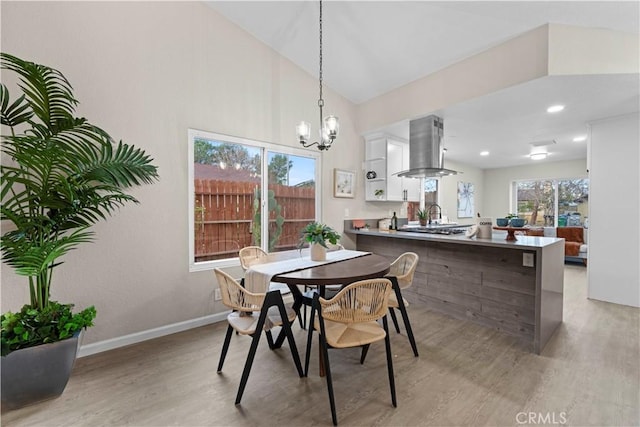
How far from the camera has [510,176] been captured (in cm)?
768

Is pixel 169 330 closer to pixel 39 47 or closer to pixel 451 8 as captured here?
pixel 39 47

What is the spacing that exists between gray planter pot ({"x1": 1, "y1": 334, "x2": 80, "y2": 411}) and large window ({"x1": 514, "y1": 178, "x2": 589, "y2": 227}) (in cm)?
882

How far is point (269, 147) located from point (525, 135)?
4.04 meters

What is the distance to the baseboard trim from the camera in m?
2.38

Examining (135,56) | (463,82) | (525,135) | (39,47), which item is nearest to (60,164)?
(39,47)

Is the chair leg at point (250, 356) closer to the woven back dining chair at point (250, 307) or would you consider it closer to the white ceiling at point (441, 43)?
the woven back dining chair at point (250, 307)

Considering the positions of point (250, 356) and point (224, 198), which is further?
point (224, 198)

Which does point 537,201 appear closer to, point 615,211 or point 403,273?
point 615,211

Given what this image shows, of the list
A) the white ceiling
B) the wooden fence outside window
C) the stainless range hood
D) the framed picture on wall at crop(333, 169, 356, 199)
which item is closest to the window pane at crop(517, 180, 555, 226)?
the white ceiling

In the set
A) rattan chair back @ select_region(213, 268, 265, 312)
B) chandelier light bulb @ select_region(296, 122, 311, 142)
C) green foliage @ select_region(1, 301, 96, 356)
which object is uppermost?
chandelier light bulb @ select_region(296, 122, 311, 142)

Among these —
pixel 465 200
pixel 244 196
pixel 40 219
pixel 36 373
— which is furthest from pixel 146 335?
pixel 465 200

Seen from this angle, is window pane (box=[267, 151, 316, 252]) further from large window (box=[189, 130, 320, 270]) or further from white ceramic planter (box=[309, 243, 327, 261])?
white ceramic planter (box=[309, 243, 327, 261])

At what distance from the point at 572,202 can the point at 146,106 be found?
8.64 meters

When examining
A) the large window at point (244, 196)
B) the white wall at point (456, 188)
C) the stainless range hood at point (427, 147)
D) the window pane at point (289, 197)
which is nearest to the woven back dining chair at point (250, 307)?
the large window at point (244, 196)
